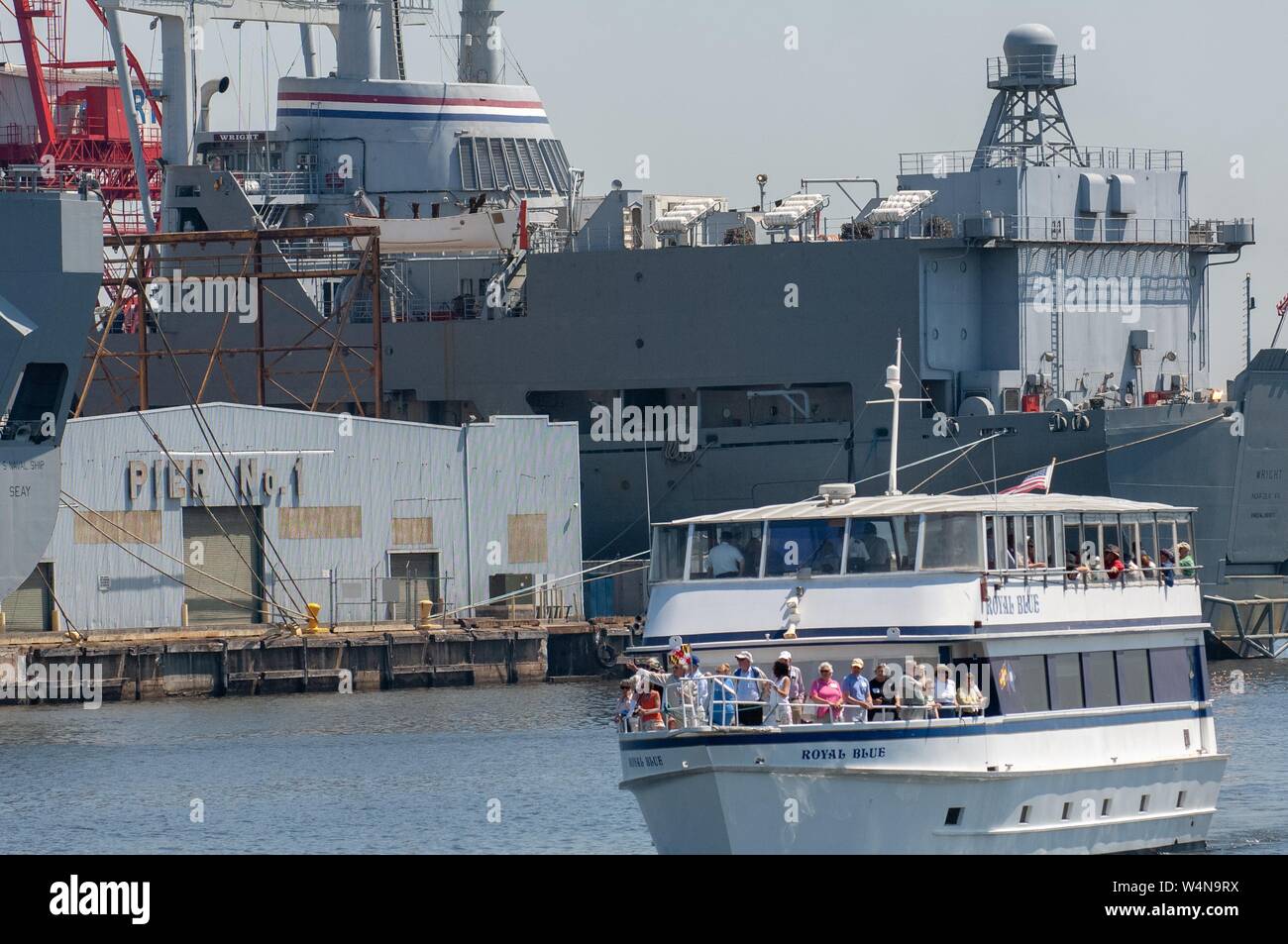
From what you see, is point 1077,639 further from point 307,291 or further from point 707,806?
point 307,291

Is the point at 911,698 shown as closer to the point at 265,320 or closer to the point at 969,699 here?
the point at 969,699

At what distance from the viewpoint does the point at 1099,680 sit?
2873 centimetres

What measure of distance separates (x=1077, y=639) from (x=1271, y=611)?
33.1m

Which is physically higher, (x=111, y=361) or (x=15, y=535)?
(x=111, y=361)

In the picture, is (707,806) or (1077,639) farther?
(1077,639)

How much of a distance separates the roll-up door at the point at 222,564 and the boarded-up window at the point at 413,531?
3646mm

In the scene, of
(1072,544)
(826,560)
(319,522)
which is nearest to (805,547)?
(826,560)

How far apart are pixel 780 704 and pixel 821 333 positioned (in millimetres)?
39179

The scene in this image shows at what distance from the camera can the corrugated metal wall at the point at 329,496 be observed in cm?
5412

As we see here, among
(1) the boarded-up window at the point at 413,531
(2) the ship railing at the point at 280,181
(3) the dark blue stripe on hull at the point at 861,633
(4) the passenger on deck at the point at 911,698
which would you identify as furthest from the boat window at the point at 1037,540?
(2) the ship railing at the point at 280,181

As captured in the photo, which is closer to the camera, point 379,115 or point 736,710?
point 736,710
